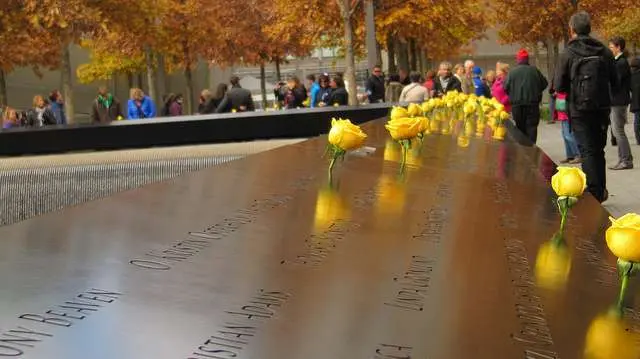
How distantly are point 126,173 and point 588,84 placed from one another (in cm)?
434

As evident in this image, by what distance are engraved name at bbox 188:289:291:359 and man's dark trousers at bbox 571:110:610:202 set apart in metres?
6.10

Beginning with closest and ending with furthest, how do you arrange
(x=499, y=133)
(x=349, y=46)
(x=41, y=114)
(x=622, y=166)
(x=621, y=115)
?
(x=499, y=133) < (x=621, y=115) < (x=622, y=166) < (x=41, y=114) < (x=349, y=46)

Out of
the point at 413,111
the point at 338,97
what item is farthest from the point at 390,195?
the point at 338,97

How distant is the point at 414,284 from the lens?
7.15 feet

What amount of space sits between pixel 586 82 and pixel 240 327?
20.8 feet

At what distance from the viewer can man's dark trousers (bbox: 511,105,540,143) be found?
1253 cm

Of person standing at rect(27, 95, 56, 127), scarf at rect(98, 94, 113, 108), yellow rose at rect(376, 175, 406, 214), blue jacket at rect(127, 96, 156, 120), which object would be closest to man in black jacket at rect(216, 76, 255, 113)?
blue jacket at rect(127, 96, 156, 120)

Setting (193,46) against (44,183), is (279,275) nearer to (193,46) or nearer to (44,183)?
(44,183)

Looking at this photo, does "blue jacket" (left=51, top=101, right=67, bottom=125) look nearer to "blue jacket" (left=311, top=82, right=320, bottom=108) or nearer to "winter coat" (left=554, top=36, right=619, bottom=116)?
→ "blue jacket" (left=311, top=82, right=320, bottom=108)

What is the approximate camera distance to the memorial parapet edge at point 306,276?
1.70m

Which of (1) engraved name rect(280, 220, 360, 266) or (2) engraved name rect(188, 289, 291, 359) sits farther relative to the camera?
(1) engraved name rect(280, 220, 360, 266)

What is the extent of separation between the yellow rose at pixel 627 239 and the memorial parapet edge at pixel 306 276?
16 cm

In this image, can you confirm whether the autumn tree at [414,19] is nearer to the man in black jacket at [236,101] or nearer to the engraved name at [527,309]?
the man in black jacket at [236,101]

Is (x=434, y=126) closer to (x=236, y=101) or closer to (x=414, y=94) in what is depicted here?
(x=414, y=94)
